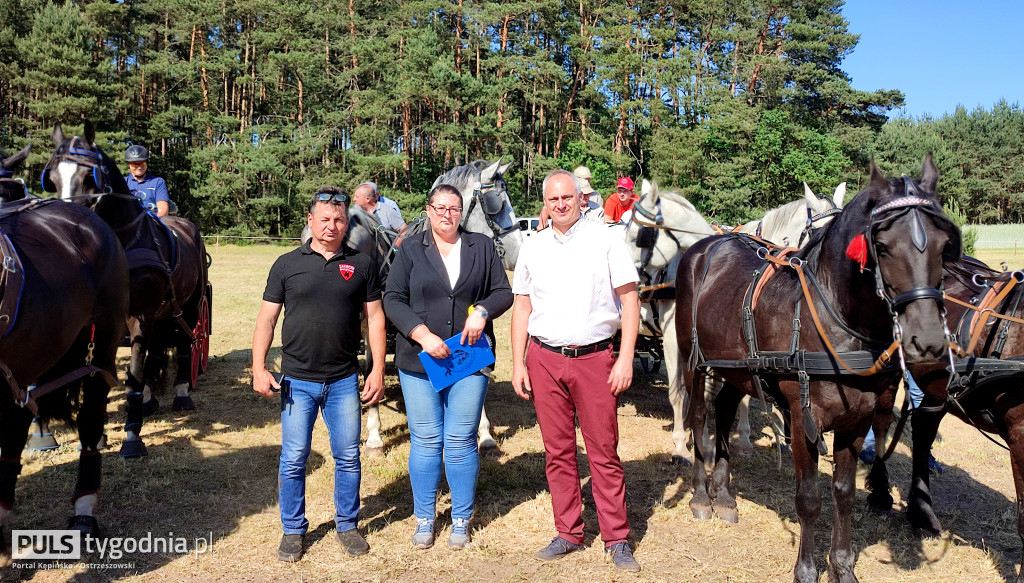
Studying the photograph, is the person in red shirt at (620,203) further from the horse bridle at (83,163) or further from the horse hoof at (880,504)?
the horse bridle at (83,163)

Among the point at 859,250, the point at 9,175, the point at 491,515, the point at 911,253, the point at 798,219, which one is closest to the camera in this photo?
the point at 911,253

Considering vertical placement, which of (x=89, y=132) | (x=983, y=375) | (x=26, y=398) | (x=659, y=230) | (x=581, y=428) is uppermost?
(x=89, y=132)

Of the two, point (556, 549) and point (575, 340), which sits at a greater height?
point (575, 340)

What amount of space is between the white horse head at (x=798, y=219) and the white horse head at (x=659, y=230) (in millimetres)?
621

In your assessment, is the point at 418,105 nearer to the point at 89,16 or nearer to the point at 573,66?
the point at 573,66

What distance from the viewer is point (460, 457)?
3826mm

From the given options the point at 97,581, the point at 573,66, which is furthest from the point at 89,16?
the point at 97,581

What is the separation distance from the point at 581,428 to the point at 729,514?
65.7 inches

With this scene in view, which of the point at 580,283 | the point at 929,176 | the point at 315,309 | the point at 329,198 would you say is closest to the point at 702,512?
the point at 580,283

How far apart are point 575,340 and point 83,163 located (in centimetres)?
422

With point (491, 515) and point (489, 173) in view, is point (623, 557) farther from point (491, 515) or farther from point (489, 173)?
point (489, 173)

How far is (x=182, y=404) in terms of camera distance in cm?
676

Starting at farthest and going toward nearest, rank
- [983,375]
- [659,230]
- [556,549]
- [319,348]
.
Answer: [659,230]
[556,549]
[319,348]
[983,375]

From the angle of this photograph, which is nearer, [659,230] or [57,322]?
[57,322]
